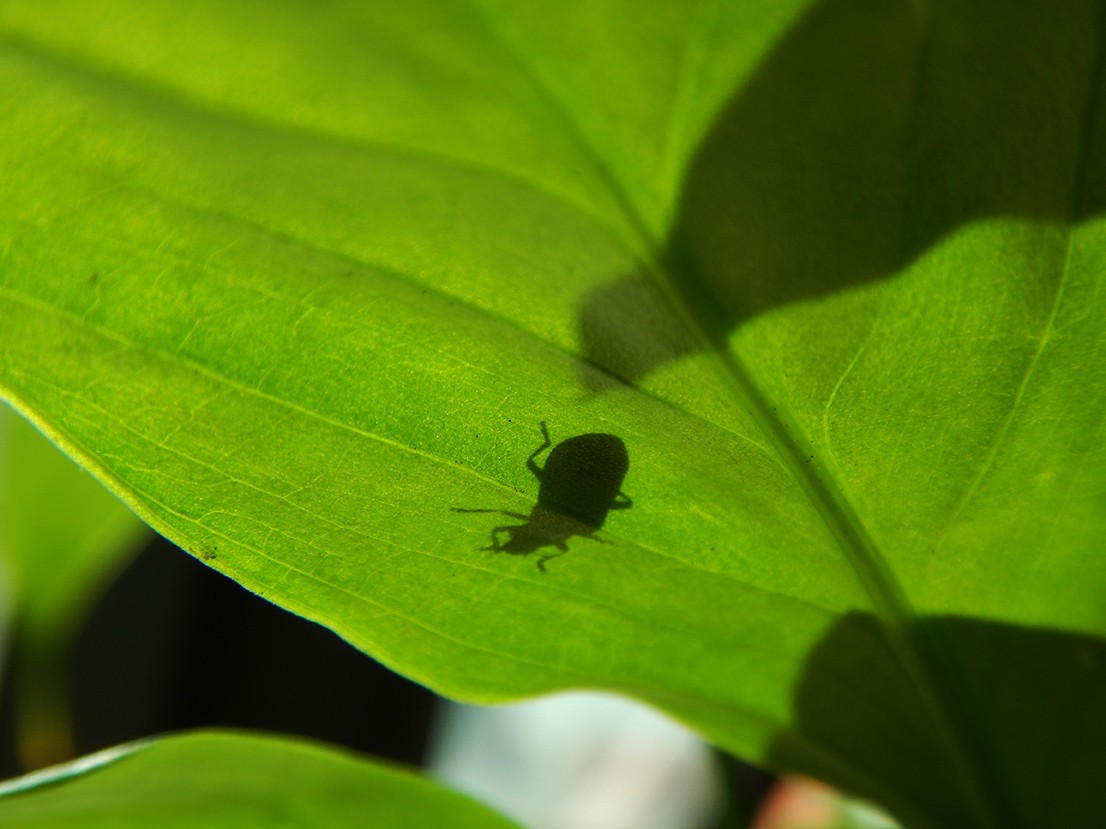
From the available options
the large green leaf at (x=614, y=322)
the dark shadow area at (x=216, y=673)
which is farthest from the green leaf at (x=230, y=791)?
the dark shadow area at (x=216, y=673)

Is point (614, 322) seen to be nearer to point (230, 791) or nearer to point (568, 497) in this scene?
point (568, 497)

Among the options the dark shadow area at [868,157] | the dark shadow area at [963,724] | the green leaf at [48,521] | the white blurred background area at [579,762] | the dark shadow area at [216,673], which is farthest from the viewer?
the white blurred background area at [579,762]

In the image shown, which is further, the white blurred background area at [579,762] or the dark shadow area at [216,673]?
the white blurred background area at [579,762]

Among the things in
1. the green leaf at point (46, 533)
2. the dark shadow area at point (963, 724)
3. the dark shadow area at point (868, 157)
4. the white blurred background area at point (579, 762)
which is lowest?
the white blurred background area at point (579, 762)

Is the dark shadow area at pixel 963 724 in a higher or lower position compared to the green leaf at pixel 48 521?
lower

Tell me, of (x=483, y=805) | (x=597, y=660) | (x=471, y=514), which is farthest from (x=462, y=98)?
(x=483, y=805)

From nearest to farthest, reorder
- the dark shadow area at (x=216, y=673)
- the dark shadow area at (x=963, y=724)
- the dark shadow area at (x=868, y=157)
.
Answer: the dark shadow area at (x=868, y=157) < the dark shadow area at (x=963, y=724) < the dark shadow area at (x=216, y=673)

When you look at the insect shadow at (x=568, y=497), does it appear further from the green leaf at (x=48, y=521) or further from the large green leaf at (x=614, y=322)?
the green leaf at (x=48, y=521)
